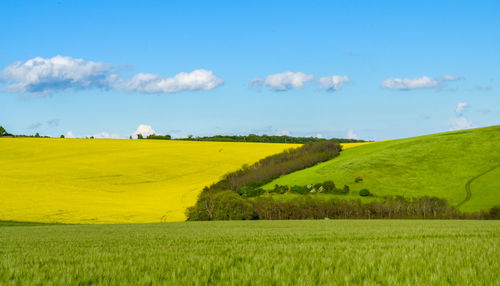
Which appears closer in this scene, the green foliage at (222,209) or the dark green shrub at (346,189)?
the green foliage at (222,209)

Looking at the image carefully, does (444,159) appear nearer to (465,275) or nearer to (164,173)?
(164,173)

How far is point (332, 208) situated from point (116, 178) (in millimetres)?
38121

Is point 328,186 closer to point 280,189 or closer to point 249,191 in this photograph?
point 280,189

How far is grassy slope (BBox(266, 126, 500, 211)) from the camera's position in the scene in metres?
70.2

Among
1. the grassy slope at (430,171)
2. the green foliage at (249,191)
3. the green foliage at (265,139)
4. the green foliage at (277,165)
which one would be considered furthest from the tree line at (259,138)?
the green foliage at (249,191)

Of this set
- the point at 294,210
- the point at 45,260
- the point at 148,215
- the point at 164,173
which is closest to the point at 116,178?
the point at 164,173

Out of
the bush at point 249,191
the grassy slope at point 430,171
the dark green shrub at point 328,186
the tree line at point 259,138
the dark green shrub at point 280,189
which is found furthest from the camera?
the tree line at point 259,138

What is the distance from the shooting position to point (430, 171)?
258ft

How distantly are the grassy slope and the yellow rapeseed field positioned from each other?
1870cm

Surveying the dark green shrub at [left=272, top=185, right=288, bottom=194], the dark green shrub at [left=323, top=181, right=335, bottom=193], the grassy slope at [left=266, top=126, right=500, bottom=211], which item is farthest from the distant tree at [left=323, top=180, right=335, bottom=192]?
the dark green shrub at [left=272, top=185, right=288, bottom=194]

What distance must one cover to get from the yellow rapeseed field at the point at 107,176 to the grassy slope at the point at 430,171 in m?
18.7

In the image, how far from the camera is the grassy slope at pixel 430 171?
70.2 m

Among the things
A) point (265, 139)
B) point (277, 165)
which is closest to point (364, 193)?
point (277, 165)

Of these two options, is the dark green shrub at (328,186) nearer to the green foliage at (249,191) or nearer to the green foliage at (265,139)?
the green foliage at (249,191)
